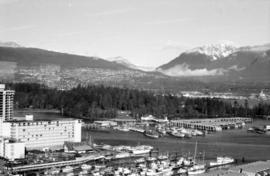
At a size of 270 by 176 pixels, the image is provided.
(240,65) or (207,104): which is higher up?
(240,65)

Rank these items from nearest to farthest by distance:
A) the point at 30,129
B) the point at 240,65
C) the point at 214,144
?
the point at 30,129 → the point at 214,144 → the point at 240,65

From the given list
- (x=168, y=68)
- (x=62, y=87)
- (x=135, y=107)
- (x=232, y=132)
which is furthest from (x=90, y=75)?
(x=168, y=68)

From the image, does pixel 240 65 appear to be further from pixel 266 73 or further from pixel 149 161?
pixel 149 161

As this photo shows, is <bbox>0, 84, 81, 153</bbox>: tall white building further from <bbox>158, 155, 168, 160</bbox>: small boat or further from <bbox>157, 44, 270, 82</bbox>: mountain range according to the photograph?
<bbox>157, 44, 270, 82</bbox>: mountain range

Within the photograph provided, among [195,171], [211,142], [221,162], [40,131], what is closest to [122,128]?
[211,142]

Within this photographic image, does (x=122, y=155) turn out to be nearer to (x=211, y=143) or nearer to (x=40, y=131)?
(x=40, y=131)

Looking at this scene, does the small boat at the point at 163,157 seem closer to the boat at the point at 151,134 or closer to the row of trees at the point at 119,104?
the boat at the point at 151,134

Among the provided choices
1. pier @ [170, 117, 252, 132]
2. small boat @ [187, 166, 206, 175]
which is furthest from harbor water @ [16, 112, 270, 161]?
small boat @ [187, 166, 206, 175]

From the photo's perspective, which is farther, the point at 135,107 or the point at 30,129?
the point at 135,107

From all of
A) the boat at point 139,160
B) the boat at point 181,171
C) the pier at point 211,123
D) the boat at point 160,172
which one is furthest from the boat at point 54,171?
the pier at point 211,123
